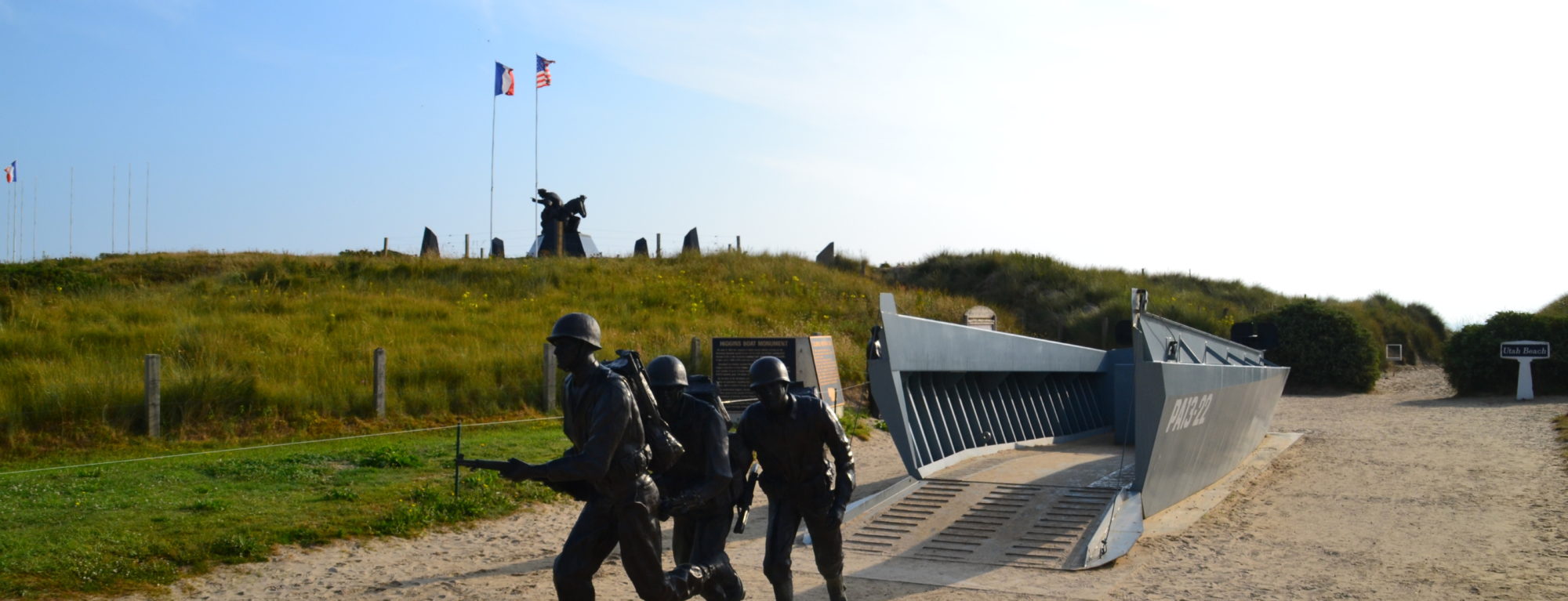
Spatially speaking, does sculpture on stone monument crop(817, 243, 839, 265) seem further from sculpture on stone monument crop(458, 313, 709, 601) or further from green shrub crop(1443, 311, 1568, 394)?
sculpture on stone monument crop(458, 313, 709, 601)

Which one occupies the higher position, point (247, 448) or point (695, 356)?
point (695, 356)

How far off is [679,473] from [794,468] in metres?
0.77

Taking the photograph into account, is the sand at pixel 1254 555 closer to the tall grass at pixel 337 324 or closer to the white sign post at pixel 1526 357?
the tall grass at pixel 337 324

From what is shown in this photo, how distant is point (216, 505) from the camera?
981cm

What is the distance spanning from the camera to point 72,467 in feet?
37.3

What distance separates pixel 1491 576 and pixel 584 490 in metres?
7.06

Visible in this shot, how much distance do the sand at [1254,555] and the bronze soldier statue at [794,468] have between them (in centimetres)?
137

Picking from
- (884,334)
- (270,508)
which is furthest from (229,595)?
(884,334)

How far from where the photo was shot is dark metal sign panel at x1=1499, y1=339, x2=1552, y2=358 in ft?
81.4

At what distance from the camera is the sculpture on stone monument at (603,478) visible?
5.40m

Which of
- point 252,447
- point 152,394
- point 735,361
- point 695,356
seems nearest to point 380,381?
point 152,394

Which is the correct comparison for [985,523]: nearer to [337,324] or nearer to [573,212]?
[337,324]

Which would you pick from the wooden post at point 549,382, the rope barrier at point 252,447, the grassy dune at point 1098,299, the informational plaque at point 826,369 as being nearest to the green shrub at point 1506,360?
the grassy dune at point 1098,299

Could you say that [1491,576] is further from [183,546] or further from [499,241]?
[499,241]
